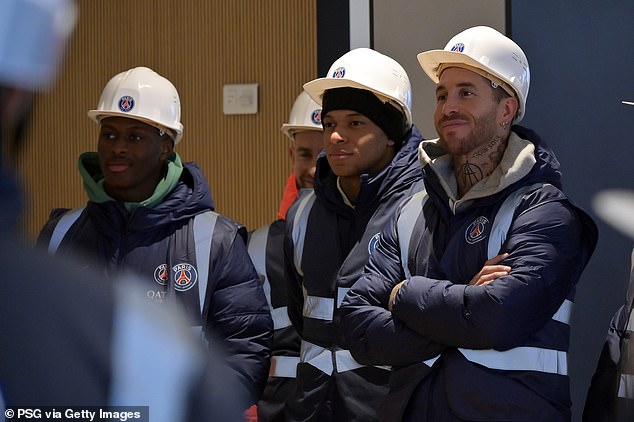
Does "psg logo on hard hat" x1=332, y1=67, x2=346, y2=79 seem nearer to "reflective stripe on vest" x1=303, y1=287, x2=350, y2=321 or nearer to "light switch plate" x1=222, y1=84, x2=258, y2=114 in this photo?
"reflective stripe on vest" x1=303, y1=287, x2=350, y2=321

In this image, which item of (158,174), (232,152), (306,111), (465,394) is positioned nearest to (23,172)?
(465,394)

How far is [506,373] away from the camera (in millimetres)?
2766

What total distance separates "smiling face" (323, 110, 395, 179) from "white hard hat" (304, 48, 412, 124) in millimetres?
109

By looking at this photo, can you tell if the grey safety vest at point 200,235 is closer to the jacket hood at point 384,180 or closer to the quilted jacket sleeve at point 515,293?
the jacket hood at point 384,180

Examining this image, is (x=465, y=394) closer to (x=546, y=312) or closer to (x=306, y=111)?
(x=546, y=312)

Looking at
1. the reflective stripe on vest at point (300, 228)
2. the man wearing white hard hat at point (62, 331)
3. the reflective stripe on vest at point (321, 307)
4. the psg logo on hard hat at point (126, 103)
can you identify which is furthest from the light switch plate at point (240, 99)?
the man wearing white hard hat at point (62, 331)

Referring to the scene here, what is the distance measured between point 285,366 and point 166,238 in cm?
68

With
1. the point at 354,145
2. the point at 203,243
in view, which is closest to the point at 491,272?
the point at 354,145

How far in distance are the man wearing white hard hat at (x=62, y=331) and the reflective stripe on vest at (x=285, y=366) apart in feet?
10.7

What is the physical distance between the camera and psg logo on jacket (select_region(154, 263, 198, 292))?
11.8 ft

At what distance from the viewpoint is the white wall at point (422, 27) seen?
4.64 meters

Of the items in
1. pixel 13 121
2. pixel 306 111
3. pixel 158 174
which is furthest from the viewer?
pixel 306 111

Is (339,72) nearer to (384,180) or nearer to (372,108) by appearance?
(372,108)

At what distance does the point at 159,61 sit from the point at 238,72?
509 mm
